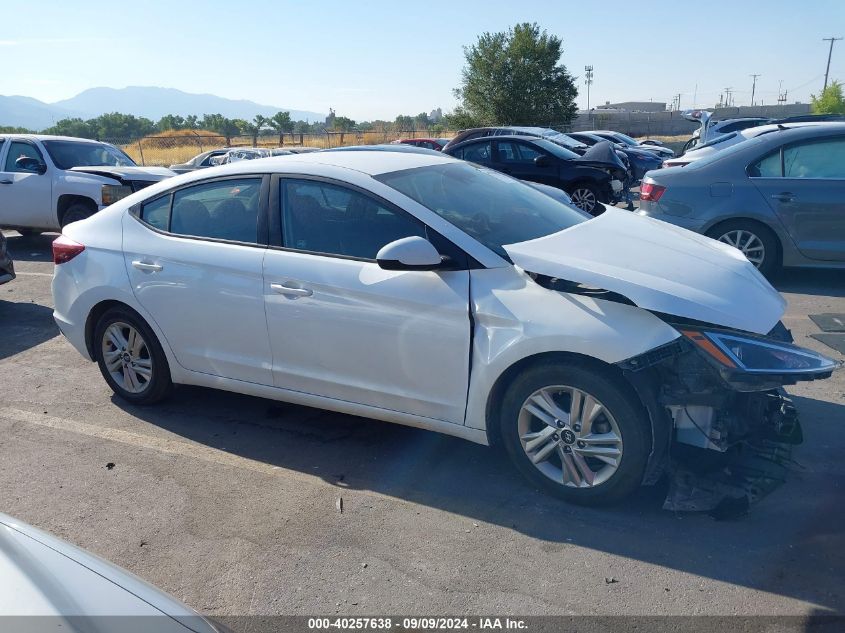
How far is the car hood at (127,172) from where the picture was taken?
415 inches

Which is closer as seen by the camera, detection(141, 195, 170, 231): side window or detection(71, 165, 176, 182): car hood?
detection(141, 195, 170, 231): side window

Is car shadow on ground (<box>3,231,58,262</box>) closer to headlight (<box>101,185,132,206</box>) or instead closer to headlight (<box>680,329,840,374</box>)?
headlight (<box>101,185,132,206</box>)

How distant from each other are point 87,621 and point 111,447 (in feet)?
9.69

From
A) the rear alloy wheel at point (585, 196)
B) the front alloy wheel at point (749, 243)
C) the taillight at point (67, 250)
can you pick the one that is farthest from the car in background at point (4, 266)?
the rear alloy wheel at point (585, 196)

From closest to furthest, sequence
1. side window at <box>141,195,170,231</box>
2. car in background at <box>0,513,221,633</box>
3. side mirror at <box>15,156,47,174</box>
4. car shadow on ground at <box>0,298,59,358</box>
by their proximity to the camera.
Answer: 1. car in background at <box>0,513,221,633</box>
2. side window at <box>141,195,170,231</box>
3. car shadow on ground at <box>0,298,59,358</box>
4. side mirror at <box>15,156,47,174</box>

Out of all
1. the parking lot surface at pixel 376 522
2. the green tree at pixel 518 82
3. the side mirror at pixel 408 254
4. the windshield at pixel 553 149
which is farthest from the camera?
the green tree at pixel 518 82

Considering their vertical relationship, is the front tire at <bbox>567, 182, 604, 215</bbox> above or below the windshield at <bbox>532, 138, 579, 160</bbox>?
below

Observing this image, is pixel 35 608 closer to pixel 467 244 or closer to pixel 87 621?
pixel 87 621

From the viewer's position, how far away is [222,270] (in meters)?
4.29

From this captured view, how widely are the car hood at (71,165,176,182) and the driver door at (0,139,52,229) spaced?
55cm

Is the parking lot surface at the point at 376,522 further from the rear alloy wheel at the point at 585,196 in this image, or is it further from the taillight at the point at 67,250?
the rear alloy wheel at the point at 585,196

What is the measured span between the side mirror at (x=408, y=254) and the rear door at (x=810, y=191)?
515 cm

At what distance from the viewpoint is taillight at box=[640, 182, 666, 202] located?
7783 mm

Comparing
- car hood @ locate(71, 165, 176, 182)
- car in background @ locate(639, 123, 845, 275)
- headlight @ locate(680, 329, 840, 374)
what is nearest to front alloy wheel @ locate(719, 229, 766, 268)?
car in background @ locate(639, 123, 845, 275)
